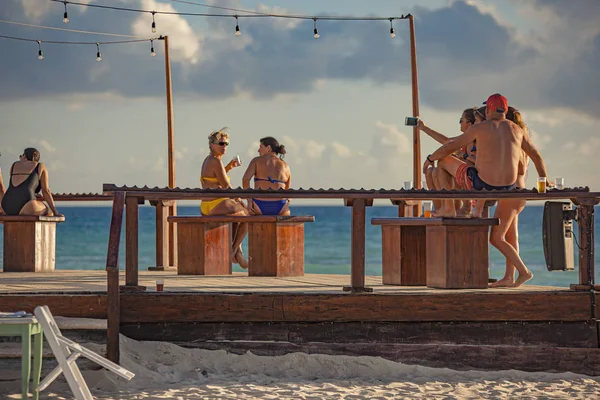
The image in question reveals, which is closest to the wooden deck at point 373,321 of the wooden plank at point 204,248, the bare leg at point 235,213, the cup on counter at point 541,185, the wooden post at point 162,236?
the cup on counter at point 541,185

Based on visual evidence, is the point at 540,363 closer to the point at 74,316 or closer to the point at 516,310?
the point at 516,310

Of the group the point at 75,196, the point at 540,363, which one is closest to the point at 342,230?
the point at 75,196

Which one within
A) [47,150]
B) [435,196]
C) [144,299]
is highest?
[47,150]

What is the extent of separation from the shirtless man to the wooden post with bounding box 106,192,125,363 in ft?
8.50

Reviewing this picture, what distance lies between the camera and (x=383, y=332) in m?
8.66

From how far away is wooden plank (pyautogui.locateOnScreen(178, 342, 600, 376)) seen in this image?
28.1ft

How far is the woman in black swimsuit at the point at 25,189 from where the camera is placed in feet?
38.5

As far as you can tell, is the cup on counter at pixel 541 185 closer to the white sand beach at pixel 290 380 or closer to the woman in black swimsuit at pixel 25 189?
the white sand beach at pixel 290 380

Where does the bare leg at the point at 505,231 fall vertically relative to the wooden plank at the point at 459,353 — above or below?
above

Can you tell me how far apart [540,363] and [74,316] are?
3.67 metres

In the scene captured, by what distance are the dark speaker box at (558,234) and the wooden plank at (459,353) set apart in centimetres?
74

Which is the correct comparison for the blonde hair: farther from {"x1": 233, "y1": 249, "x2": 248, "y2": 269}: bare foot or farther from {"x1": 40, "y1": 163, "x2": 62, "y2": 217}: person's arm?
{"x1": 40, "y1": 163, "x2": 62, "y2": 217}: person's arm

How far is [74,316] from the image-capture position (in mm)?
8438

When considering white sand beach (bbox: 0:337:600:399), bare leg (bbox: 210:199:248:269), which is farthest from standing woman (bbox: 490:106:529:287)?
bare leg (bbox: 210:199:248:269)
